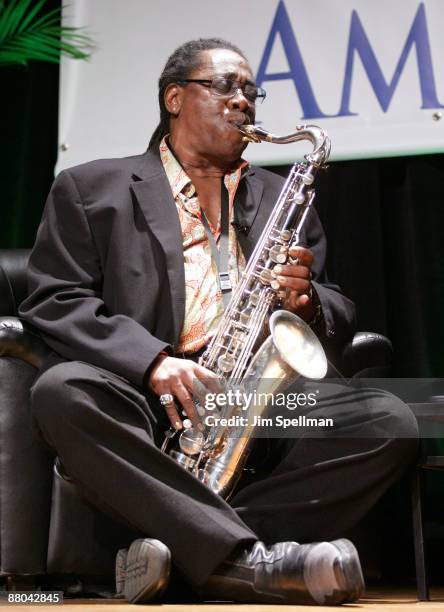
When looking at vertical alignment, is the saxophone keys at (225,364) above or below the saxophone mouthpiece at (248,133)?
below

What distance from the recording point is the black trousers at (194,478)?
1899 millimetres

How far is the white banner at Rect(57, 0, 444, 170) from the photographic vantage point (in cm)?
305

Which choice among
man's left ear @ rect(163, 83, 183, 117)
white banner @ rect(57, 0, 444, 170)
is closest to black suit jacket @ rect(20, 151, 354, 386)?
man's left ear @ rect(163, 83, 183, 117)

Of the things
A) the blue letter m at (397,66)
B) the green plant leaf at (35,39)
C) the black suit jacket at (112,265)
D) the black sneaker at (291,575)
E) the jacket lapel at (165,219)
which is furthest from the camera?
the green plant leaf at (35,39)

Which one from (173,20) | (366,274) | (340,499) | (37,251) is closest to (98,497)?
(340,499)

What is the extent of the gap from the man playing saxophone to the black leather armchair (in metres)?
0.09

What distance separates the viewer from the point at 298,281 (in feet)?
7.53

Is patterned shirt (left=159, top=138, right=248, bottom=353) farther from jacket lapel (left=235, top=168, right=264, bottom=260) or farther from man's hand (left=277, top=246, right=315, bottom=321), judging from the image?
man's hand (left=277, top=246, right=315, bottom=321)

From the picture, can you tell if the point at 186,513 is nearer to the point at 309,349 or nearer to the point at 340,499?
the point at 340,499

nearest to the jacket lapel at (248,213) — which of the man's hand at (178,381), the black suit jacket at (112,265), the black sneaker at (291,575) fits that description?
the black suit jacket at (112,265)

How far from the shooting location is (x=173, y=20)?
3.30m

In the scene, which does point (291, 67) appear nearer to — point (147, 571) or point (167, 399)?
point (167, 399)

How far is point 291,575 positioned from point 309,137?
121 cm

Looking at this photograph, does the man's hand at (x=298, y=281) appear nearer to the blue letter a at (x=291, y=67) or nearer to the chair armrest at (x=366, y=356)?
the chair armrest at (x=366, y=356)
